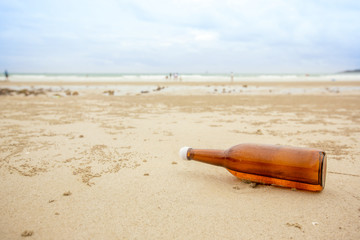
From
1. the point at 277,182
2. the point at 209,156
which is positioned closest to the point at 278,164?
the point at 277,182

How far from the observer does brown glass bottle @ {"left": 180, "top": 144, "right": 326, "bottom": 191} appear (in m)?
1.86

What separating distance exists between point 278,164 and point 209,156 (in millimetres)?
→ 564

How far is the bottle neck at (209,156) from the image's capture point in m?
2.20

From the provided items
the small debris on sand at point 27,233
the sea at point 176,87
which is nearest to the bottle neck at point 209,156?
the small debris on sand at point 27,233

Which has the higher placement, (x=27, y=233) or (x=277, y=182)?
(x=277, y=182)

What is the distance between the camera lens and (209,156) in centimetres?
223

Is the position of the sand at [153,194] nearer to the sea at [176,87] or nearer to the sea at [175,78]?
the sea at [176,87]

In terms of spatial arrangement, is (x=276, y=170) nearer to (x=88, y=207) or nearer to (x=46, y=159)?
(x=88, y=207)

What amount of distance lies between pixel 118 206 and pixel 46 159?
1.40 m

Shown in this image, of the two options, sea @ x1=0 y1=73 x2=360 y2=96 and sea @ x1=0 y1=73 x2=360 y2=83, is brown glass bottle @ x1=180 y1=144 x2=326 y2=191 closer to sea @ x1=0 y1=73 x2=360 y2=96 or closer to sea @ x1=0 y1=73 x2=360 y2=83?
sea @ x1=0 y1=73 x2=360 y2=96

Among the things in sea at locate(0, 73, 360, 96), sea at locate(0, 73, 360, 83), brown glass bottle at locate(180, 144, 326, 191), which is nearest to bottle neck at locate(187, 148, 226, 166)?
brown glass bottle at locate(180, 144, 326, 191)

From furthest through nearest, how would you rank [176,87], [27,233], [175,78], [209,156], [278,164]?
[175,78], [176,87], [209,156], [278,164], [27,233]

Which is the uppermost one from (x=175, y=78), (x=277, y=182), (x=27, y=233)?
(x=175, y=78)

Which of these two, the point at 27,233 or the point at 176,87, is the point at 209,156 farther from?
the point at 176,87
